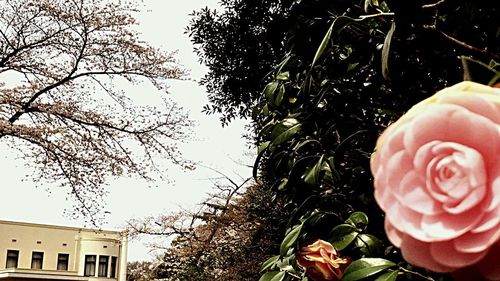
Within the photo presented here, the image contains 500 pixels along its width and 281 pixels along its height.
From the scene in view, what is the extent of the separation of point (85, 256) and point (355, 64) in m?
21.3

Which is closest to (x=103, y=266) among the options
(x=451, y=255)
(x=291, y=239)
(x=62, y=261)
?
(x=62, y=261)

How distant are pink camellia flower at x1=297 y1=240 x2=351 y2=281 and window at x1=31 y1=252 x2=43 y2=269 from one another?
21.6 meters

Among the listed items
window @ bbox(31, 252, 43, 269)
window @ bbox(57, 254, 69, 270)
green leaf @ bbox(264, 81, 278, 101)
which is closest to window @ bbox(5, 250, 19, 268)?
window @ bbox(31, 252, 43, 269)

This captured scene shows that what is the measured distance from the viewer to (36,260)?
822 inches

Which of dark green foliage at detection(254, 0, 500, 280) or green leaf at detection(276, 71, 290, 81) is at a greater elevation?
green leaf at detection(276, 71, 290, 81)

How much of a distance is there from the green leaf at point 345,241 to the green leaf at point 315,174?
0.17 meters

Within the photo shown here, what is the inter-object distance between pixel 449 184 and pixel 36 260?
22354 mm

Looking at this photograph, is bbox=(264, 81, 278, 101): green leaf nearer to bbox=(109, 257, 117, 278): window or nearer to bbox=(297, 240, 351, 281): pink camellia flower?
bbox=(297, 240, 351, 281): pink camellia flower

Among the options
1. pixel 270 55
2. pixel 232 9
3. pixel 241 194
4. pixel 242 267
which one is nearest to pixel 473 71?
pixel 270 55

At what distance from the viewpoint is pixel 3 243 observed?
20.2 meters

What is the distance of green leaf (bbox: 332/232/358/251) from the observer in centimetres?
124

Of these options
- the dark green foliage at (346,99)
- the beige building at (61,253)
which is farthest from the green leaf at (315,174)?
the beige building at (61,253)

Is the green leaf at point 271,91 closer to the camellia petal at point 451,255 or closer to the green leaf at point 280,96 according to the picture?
the green leaf at point 280,96

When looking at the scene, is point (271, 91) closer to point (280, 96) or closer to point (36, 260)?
point (280, 96)
